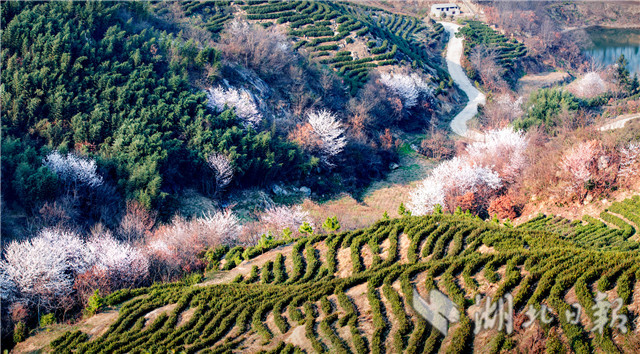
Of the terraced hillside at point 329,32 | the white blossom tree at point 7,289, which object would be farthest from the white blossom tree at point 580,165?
the white blossom tree at point 7,289

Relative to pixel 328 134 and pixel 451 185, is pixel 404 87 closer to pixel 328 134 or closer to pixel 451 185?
pixel 328 134

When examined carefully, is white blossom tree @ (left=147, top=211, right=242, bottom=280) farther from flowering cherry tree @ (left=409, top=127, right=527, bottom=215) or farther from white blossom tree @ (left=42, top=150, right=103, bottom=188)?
flowering cherry tree @ (left=409, top=127, right=527, bottom=215)

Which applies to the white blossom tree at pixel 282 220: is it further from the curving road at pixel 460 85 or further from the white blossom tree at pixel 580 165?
the curving road at pixel 460 85

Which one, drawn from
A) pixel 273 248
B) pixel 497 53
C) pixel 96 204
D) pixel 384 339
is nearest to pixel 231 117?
pixel 96 204

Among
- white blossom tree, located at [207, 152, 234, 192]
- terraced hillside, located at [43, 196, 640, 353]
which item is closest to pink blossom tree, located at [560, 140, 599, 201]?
terraced hillside, located at [43, 196, 640, 353]

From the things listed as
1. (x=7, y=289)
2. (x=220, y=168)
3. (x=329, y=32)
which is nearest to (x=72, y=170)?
(x=220, y=168)

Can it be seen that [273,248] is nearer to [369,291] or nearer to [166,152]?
[369,291]

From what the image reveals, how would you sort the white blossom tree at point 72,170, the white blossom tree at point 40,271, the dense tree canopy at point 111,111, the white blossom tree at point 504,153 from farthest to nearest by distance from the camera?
the white blossom tree at point 504,153, the dense tree canopy at point 111,111, the white blossom tree at point 72,170, the white blossom tree at point 40,271
